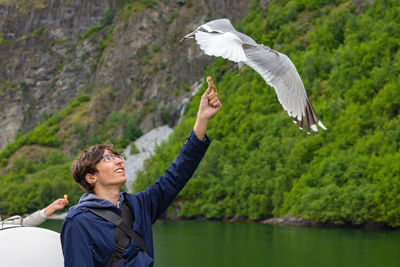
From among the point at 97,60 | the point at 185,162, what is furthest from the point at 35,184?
the point at 185,162

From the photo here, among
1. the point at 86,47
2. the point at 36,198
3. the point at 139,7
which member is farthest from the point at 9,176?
the point at 139,7

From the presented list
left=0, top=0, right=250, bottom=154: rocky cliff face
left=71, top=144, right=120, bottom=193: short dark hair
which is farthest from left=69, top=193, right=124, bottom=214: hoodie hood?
left=0, top=0, right=250, bottom=154: rocky cliff face

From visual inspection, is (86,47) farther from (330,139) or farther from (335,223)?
(335,223)

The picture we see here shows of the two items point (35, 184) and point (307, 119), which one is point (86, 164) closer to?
point (307, 119)

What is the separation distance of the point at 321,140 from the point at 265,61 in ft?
245

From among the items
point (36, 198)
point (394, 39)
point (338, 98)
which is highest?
point (394, 39)

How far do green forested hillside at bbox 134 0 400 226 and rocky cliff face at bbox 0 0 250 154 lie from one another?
23339 millimetres

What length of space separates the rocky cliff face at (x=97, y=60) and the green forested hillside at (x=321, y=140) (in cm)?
2334

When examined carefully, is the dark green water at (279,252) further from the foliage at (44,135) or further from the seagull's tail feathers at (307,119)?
the foliage at (44,135)

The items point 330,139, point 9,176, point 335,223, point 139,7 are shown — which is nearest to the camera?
point 335,223

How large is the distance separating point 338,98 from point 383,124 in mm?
13453

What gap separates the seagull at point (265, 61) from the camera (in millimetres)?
5133

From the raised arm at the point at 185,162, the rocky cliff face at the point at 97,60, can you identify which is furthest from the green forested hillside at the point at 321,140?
the raised arm at the point at 185,162

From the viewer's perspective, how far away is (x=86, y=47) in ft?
511
